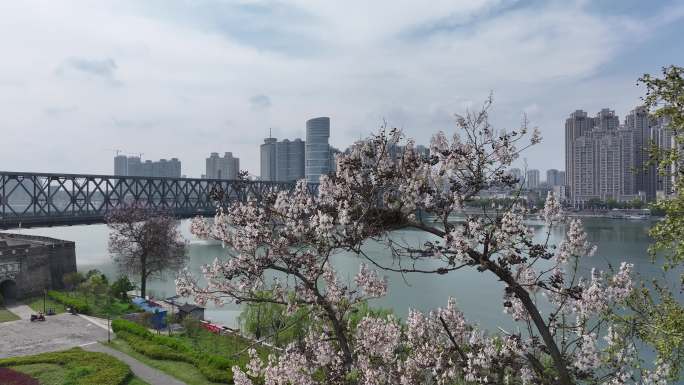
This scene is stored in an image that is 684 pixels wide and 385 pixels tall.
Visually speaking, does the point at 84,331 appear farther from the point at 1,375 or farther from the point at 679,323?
the point at 679,323

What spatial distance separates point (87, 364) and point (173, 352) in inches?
105

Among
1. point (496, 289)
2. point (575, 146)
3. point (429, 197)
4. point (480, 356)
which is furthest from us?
point (575, 146)

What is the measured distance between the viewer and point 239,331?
21250 mm

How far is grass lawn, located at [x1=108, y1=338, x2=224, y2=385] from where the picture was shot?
15.0 metres

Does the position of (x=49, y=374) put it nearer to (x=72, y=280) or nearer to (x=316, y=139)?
(x=72, y=280)

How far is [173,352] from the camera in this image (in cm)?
1709

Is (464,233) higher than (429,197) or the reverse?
the reverse

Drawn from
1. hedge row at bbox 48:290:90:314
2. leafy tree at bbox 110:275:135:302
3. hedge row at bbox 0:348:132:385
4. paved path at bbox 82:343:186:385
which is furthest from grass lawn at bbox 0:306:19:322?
hedge row at bbox 0:348:132:385

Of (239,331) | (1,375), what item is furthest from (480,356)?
(239,331)

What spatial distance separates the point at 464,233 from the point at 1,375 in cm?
1617

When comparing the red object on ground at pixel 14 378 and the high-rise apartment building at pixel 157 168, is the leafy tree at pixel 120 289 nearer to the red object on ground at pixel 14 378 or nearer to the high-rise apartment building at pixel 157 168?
the red object on ground at pixel 14 378

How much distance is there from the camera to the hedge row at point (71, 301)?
24.1m

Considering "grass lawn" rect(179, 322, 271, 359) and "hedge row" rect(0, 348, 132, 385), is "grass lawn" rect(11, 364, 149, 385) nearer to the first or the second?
"hedge row" rect(0, 348, 132, 385)

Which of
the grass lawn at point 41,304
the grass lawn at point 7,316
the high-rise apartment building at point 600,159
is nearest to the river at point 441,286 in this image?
the grass lawn at point 41,304
